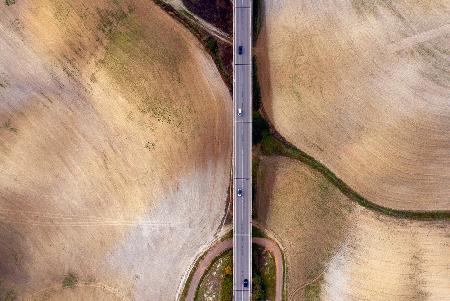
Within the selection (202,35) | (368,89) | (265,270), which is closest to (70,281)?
(265,270)

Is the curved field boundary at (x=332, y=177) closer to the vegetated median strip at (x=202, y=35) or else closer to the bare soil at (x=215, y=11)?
the vegetated median strip at (x=202, y=35)

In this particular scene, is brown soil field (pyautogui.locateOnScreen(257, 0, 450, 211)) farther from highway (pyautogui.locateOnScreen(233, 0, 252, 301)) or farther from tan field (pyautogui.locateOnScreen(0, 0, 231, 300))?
tan field (pyautogui.locateOnScreen(0, 0, 231, 300))

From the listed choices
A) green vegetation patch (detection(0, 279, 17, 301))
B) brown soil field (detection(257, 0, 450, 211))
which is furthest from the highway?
green vegetation patch (detection(0, 279, 17, 301))

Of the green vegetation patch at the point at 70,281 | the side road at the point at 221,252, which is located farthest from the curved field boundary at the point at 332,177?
the green vegetation patch at the point at 70,281

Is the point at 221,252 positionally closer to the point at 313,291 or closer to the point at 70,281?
the point at 313,291

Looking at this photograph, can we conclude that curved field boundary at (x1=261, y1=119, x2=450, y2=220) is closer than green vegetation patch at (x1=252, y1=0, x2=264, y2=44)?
Yes

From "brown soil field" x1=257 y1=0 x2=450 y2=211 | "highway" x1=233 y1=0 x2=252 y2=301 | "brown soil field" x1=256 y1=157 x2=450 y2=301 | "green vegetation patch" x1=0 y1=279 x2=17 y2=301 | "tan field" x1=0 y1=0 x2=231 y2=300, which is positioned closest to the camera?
"brown soil field" x1=257 y1=0 x2=450 y2=211

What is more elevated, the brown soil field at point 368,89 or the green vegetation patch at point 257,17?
the green vegetation patch at point 257,17
